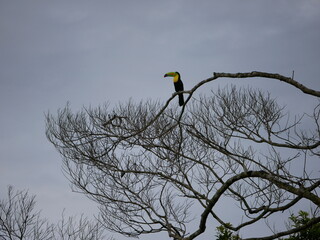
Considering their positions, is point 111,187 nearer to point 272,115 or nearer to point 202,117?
point 202,117

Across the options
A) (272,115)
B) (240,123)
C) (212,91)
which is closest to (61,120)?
(212,91)

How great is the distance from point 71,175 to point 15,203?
2.53 metres

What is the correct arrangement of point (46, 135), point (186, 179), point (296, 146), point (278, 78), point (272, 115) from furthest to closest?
point (46, 135) < point (186, 179) < point (272, 115) < point (296, 146) < point (278, 78)

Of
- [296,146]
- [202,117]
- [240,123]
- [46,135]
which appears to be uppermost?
[46,135]


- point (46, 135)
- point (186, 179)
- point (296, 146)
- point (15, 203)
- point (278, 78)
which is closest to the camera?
point (278, 78)

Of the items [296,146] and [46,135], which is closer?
[296,146]

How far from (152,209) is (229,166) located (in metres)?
1.87

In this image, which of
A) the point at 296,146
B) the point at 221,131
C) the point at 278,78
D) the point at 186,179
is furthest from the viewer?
the point at 186,179

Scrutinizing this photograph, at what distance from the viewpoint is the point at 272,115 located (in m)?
6.45

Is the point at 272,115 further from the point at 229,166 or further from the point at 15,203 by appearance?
the point at 15,203

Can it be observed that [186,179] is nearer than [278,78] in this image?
No

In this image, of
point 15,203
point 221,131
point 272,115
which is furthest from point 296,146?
point 15,203

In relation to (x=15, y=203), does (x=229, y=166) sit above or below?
below

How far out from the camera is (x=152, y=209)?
7172 millimetres
